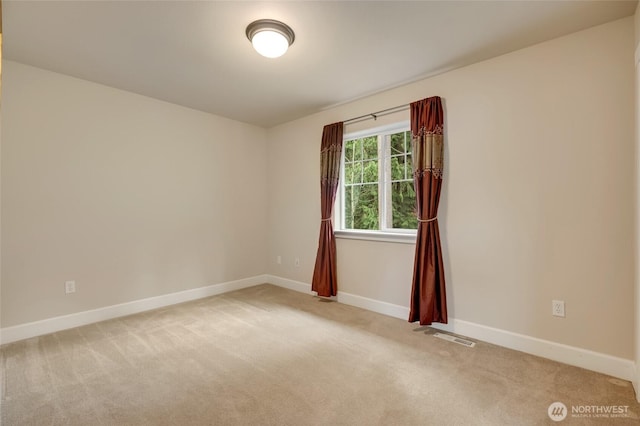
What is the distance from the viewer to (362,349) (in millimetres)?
2436

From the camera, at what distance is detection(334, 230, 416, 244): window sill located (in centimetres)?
308

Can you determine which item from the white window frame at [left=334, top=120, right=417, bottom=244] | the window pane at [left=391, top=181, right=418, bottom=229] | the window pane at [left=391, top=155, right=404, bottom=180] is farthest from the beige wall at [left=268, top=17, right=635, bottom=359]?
the window pane at [left=391, top=155, right=404, bottom=180]

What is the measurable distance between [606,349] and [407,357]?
1.37m

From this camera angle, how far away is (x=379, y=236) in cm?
331

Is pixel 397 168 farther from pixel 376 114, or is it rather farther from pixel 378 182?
pixel 376 114

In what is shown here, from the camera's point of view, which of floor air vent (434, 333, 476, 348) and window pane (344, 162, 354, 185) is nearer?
floor air vent (434, 333, 476, 348)

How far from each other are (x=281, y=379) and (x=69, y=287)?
Result: 2417 millimetres

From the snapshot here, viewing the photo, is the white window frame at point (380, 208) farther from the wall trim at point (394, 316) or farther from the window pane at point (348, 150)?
the wall trim at point (394, 316)

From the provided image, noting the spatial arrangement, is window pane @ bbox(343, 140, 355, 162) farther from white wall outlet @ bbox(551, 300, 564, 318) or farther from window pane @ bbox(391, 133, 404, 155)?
white wall outlet @ bbox(551, 300, 564, 318)

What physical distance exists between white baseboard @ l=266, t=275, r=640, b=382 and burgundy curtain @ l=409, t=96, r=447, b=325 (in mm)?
210

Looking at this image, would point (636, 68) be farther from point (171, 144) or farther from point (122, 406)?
point (171, 144)

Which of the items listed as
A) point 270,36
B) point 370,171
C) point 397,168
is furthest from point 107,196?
point 397,168

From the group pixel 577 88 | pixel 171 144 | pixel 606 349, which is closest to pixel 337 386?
pixel 606 349

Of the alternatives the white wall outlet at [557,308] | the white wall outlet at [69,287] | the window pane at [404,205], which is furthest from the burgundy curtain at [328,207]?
the white wall outlet at [69,287]
